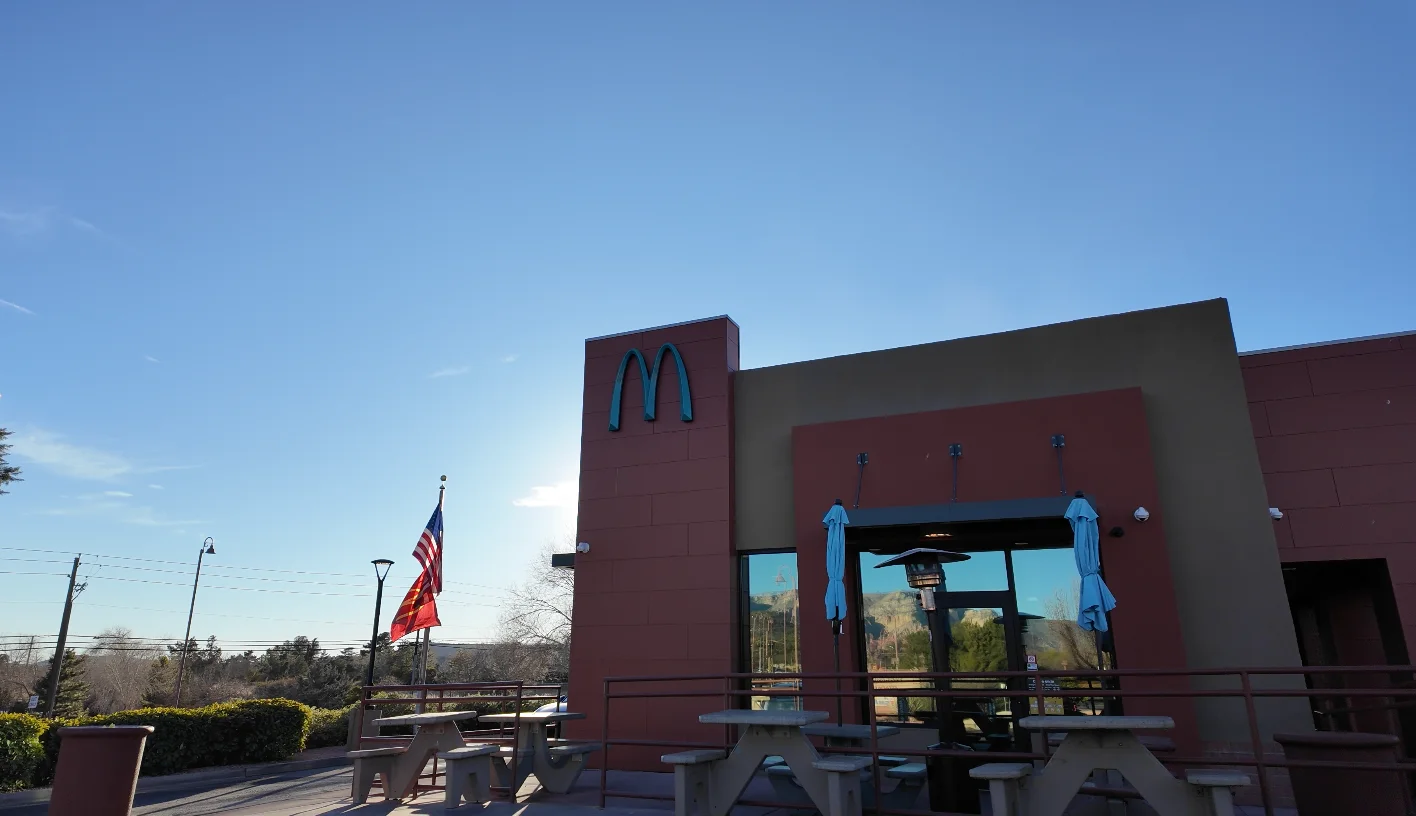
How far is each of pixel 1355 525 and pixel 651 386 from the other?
28.3 feet

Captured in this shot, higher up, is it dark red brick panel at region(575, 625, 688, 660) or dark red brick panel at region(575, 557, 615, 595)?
dark red brick panel at region(575, 557, 615, 595)

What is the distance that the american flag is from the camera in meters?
15.1

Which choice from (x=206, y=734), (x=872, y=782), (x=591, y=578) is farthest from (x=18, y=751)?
(x=872, y=782)

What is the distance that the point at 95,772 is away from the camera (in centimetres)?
580

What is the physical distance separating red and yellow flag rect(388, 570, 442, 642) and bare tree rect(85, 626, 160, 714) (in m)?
30.5

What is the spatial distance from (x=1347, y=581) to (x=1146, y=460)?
3314 millimetres

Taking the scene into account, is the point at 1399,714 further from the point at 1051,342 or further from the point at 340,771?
the point at 340,771

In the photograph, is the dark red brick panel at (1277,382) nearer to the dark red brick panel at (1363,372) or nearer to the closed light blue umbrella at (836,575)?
the dark red brick panel at (1363,372)

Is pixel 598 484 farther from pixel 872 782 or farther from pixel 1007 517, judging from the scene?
pixel 872 782

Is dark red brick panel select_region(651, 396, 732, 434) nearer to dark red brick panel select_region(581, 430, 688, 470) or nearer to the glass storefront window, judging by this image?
dark red brick panel select_region(581, 430, 688, 470)

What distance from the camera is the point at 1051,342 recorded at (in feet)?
33.2

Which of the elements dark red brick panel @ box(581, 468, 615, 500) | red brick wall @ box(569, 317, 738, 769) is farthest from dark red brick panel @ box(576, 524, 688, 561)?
dark red brick panel @ box(581, 468, 615, 500)

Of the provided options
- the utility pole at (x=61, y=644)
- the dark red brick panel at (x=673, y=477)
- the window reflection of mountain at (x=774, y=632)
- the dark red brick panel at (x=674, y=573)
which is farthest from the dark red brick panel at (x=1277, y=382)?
the utility pole at (x=61, y=644)

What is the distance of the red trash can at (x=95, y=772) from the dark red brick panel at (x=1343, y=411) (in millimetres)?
11571
